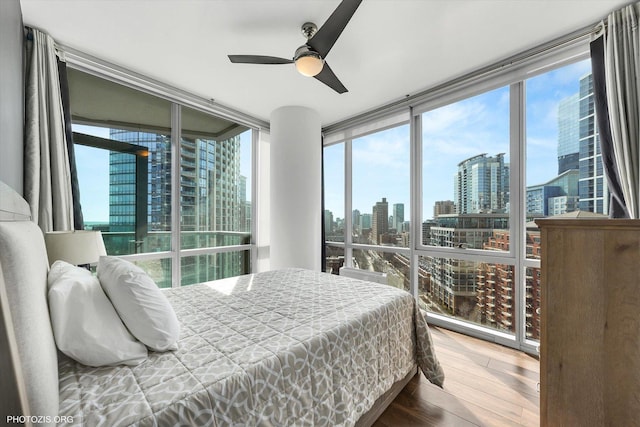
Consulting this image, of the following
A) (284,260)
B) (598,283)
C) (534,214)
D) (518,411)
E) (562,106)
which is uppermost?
(562,106)

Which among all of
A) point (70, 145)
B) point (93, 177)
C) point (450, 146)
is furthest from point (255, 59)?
point (450, 146)

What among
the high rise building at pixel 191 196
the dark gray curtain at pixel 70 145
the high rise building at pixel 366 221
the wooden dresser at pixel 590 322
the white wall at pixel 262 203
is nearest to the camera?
the wooden dresser at pixel 590 322

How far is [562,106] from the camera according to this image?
2256mm

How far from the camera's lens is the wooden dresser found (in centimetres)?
94

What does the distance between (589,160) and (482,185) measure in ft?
2.58

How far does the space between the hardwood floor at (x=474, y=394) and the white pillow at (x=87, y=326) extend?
4.69 ft

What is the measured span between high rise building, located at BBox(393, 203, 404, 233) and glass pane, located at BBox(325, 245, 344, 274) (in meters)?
1.01

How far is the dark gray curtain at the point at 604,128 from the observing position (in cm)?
186

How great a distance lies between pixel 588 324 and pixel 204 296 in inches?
79.8

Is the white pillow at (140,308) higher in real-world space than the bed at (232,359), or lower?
higher

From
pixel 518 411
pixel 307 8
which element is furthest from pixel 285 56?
pixel 518 411

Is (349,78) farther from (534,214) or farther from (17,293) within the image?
(17,293)

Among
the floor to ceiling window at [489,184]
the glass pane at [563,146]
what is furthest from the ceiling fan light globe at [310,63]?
the glass pane at [563,146]

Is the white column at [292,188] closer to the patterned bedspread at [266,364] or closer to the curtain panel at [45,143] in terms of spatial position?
the patterned bedspread at [266,364]
